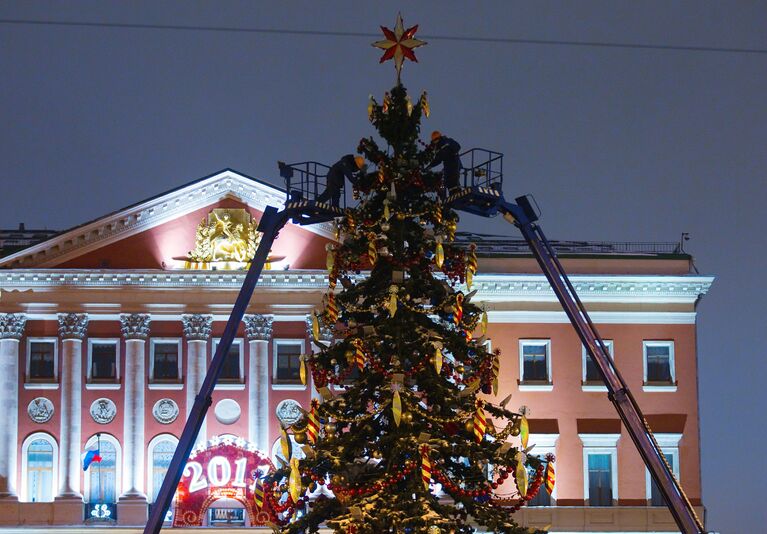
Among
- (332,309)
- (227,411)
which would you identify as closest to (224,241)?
(227,411)

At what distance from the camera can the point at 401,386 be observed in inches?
1029

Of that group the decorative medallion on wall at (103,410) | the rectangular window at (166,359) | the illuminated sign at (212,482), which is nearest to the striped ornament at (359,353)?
the illuminated sign at (212,482)

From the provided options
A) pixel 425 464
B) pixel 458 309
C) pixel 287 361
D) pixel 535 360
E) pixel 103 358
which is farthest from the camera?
pixel 535 360

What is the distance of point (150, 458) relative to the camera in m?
53.1

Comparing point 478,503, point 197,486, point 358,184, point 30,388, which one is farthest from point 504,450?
point 30,388

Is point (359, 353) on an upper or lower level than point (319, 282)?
lower

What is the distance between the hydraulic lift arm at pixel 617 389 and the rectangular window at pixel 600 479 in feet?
82.5

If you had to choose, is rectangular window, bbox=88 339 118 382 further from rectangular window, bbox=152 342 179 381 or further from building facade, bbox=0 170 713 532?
rectangular window, bbox=152 342 179 381

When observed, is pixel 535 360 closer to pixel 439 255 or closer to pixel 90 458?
pixel 90 458

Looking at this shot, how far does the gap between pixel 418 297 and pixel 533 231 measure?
253 centimetres

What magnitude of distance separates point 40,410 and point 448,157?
94.3ft

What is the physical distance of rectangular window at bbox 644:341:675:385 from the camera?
54406 millimetres

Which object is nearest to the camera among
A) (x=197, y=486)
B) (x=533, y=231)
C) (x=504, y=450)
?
(x=504, y=450)

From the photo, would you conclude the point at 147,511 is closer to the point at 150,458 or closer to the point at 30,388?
the point at 150,458
